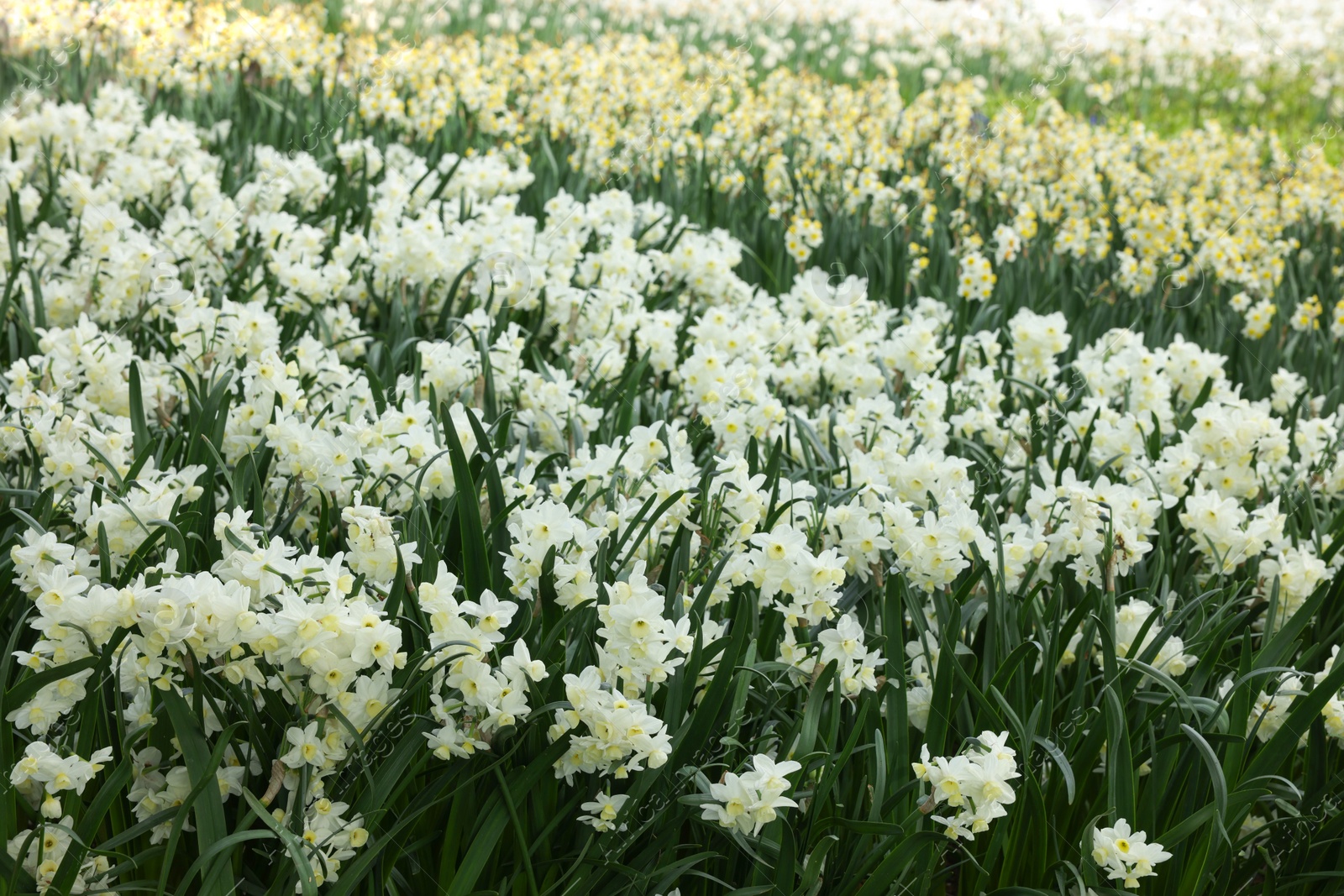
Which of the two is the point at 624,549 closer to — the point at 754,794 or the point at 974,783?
the point at 754,794

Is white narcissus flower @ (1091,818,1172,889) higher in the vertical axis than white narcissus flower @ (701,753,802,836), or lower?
lower

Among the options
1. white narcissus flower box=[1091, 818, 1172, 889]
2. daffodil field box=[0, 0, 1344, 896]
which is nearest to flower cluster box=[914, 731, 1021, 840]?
daffodil field box=[0, 0, 1344, 896]

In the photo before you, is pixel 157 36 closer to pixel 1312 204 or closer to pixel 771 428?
pixel 771 428

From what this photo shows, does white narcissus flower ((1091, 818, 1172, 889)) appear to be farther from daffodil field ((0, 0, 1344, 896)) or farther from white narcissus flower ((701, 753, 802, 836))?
white narcissus flower ((701, 753, 802, 836))

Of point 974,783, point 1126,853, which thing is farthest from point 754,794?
point 1126,853

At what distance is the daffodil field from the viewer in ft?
5.70

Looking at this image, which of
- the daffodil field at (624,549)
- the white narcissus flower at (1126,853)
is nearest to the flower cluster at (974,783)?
the daffodil field at (624,549)

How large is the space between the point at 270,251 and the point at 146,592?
7.59ft

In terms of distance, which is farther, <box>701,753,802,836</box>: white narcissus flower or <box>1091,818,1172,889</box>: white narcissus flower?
<box>1091,818,1172,889</box>: white narcissus flower

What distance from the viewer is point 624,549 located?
7.51 feet

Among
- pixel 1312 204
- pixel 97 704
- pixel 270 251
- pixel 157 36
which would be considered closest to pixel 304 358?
pixel 270 251

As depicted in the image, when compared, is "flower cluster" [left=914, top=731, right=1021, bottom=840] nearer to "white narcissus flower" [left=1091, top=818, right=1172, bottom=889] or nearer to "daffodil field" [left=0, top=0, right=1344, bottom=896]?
"daffodil field" [left=0, top=0, right=1344, bottom=896]

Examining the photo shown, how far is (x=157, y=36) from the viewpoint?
20.9 feet

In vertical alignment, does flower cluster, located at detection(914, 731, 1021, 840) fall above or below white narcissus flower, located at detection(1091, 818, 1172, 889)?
above
